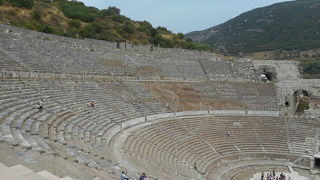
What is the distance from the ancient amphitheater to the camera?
32.3 feet

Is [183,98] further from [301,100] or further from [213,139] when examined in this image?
[301,100]

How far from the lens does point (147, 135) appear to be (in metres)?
18.0

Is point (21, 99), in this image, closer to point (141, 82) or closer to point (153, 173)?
point (153, 173)

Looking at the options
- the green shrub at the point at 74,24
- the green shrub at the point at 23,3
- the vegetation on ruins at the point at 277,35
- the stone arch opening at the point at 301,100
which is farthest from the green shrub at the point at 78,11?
the stone arch opening at the point at 301,100

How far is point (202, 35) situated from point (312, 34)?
4966 cm

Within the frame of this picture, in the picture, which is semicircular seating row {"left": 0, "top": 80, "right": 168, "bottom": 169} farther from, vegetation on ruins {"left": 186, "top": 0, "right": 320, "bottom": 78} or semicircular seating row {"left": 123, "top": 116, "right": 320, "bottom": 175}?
vegetation on ruins {"left": 186, "top": 0, "right": 320, "bottom": 78}

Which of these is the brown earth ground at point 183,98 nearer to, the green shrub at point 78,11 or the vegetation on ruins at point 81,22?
the vegetation on ruins at point 81,22

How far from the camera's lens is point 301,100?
107 ft

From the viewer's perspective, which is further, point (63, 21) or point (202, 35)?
point (202, 35)

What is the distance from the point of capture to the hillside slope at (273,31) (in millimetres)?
81238

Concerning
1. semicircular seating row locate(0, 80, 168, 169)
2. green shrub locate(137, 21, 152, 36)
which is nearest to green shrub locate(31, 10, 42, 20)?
green shrub locate(137, 21, 152, 36)

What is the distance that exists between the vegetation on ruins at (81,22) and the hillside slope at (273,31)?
29.9 m

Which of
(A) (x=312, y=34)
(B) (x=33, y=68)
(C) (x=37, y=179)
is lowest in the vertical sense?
(C) (x=37, y=179)

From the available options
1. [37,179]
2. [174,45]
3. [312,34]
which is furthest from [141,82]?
[312,34]
